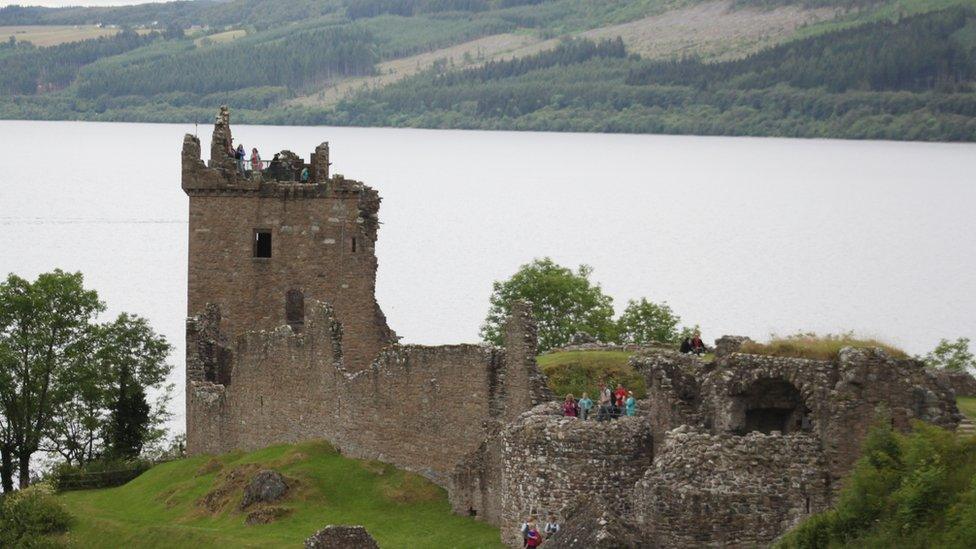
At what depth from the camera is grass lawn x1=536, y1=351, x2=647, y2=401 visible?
42312 mm

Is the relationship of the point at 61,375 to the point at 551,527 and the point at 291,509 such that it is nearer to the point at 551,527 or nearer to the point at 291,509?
the point at 291,509

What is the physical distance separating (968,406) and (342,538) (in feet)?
38.7

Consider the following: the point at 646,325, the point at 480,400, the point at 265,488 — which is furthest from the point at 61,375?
the point at 480,400

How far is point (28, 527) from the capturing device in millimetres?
48656

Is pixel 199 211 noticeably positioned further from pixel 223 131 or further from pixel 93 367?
pixel 93 367

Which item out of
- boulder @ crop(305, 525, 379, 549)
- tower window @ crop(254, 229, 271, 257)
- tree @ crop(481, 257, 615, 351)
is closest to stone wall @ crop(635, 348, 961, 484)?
boulder @ crop(305, 525, 379, 549)

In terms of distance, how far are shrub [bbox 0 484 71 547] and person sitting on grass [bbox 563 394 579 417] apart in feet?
48.5

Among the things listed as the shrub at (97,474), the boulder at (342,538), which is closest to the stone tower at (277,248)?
the shrub at (97,474)

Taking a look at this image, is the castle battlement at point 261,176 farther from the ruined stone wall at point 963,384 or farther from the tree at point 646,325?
the ruined stone wall at point 963,384

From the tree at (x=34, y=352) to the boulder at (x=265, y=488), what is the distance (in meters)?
17.8

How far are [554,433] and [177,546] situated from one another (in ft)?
38.7

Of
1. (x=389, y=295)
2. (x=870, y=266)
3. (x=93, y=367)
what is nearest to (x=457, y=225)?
(x=870, y=266)

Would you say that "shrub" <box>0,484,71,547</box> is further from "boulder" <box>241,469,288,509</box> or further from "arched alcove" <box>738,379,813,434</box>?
"arched alcove" <box>738,379,813,434</box>

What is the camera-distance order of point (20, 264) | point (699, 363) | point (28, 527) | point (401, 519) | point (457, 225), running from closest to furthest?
1. point (699, 363)
2. point (401, 519)
3. point (28, 527)
4. point (20, 264)
5. point (457, 225)
